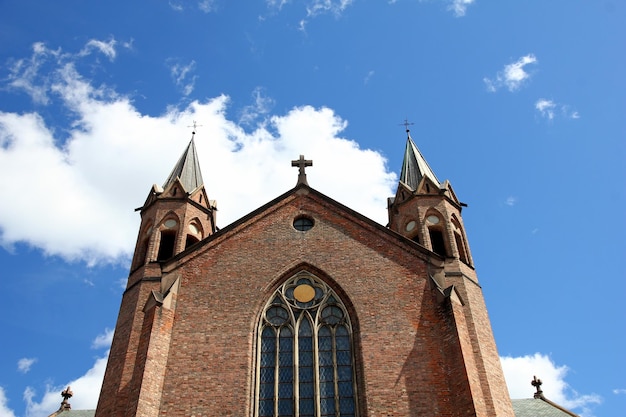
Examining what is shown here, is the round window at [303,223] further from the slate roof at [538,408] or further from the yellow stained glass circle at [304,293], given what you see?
the slate roof at [538,408]

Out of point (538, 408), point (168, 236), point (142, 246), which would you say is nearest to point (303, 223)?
point (168, 236)

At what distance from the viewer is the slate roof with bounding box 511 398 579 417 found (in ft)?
75.8

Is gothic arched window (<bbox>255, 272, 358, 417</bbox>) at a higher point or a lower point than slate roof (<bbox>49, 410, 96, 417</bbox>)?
lower

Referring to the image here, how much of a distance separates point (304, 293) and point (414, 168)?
360 inches

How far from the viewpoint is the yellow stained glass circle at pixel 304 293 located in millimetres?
17688

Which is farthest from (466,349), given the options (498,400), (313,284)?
(313,284)

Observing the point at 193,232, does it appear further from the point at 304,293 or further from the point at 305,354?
the point at 305,354

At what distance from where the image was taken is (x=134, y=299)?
18.3 metres

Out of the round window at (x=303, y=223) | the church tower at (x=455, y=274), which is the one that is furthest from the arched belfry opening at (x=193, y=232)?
the church tower at (x=455, y=274)

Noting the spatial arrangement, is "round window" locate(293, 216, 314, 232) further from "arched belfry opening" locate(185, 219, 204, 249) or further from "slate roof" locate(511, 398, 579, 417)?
"slate roof" locate(511, 398, 579, 417)

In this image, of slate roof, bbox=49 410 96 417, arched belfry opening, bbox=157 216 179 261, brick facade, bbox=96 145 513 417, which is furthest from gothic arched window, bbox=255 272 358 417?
slate roof, bbox=49 410 96 417

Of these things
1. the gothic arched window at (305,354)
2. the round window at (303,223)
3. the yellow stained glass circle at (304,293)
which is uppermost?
the round window at (303,223)

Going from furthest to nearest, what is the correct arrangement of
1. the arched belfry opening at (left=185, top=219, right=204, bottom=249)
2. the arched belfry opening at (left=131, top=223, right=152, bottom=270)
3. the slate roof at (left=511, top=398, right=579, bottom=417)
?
the slate roof at (left=511, top=398, right=579, bottom=417)
the arched belfry opening at (left=185, top=219, right=204, bottom=249)
the arched belfry opening at (left=131, top=223, right=152, bottom=270)

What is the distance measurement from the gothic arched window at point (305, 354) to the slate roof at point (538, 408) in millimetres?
10606
